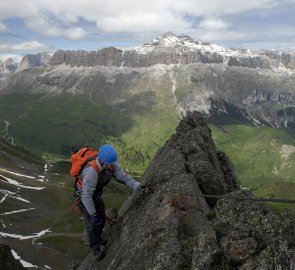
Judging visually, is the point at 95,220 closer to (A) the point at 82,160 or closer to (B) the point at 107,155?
(A) the point at 82,160

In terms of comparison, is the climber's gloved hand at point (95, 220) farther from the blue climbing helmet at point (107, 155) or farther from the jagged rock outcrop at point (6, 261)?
the jagged rock outcrop at point (6, 261)

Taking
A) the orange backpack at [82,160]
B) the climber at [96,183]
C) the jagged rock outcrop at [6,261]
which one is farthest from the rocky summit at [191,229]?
the jagged rock outcrop at [6,261]

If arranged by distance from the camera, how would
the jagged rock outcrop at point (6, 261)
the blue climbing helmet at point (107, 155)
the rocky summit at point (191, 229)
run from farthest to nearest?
the jagged rock outcrop at point (6, 261), the blue climbing helmet at point (107, 155), the rocky summit at point (191, 229)

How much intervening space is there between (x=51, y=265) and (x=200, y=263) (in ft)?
337

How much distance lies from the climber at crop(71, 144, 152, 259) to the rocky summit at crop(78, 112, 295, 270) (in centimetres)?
160

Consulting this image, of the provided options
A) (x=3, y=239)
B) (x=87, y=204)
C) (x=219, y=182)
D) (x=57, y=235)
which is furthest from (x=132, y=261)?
(x=57, y=235)

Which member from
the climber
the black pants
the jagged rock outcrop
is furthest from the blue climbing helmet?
the jagged rock outcrop

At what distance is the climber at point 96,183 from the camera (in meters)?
24.6

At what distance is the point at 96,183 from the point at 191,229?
6.18 meters

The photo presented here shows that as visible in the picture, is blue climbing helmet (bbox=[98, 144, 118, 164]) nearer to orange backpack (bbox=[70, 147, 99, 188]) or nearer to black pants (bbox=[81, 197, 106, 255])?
orange backpack (bbox=[70, 147, 99, 188])

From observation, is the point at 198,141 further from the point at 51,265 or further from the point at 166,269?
the point at 51,265

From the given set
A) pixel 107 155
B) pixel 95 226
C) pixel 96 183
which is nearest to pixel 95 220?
pixel 95 226

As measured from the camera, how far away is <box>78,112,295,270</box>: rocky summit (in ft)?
63.8

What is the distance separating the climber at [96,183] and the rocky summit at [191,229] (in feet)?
5.25
